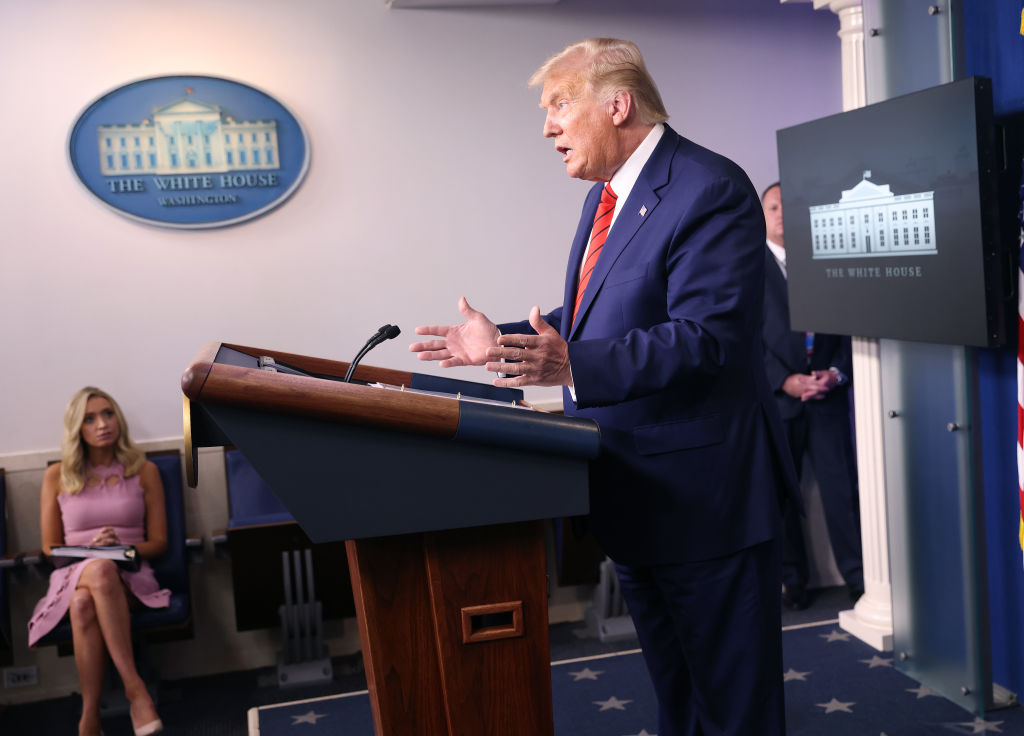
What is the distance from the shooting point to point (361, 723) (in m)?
3.32

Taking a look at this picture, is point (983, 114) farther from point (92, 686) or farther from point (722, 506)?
point (92, 686)

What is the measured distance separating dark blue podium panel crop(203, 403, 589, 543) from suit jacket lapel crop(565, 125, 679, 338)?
1.50ft

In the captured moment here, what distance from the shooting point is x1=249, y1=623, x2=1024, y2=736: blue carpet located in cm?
297

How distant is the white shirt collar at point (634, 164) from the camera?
1937mm

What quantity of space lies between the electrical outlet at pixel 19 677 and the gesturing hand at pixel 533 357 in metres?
3.19

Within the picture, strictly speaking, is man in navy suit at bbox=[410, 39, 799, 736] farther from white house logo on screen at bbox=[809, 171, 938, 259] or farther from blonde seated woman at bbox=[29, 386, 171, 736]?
blonde seated woman at bbox=[29, 386, 171, 736]

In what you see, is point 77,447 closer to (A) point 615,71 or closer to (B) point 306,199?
(B) point 306,199

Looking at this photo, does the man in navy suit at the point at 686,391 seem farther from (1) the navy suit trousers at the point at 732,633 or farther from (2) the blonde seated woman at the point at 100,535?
(2) the blonde seated woman at the point at 100,535

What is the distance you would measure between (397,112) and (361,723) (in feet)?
8.01

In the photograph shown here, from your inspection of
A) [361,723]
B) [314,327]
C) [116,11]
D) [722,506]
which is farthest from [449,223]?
[722,506]

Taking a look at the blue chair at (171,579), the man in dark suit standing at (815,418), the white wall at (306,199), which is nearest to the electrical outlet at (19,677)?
the white wall at (306,199)

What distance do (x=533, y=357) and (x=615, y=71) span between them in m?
0.69

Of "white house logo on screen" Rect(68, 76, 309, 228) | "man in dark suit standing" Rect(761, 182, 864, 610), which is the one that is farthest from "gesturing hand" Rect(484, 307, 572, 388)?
"man in dark suit standing" Rect(761, 182, 864, 610)

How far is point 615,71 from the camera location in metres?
1.90
